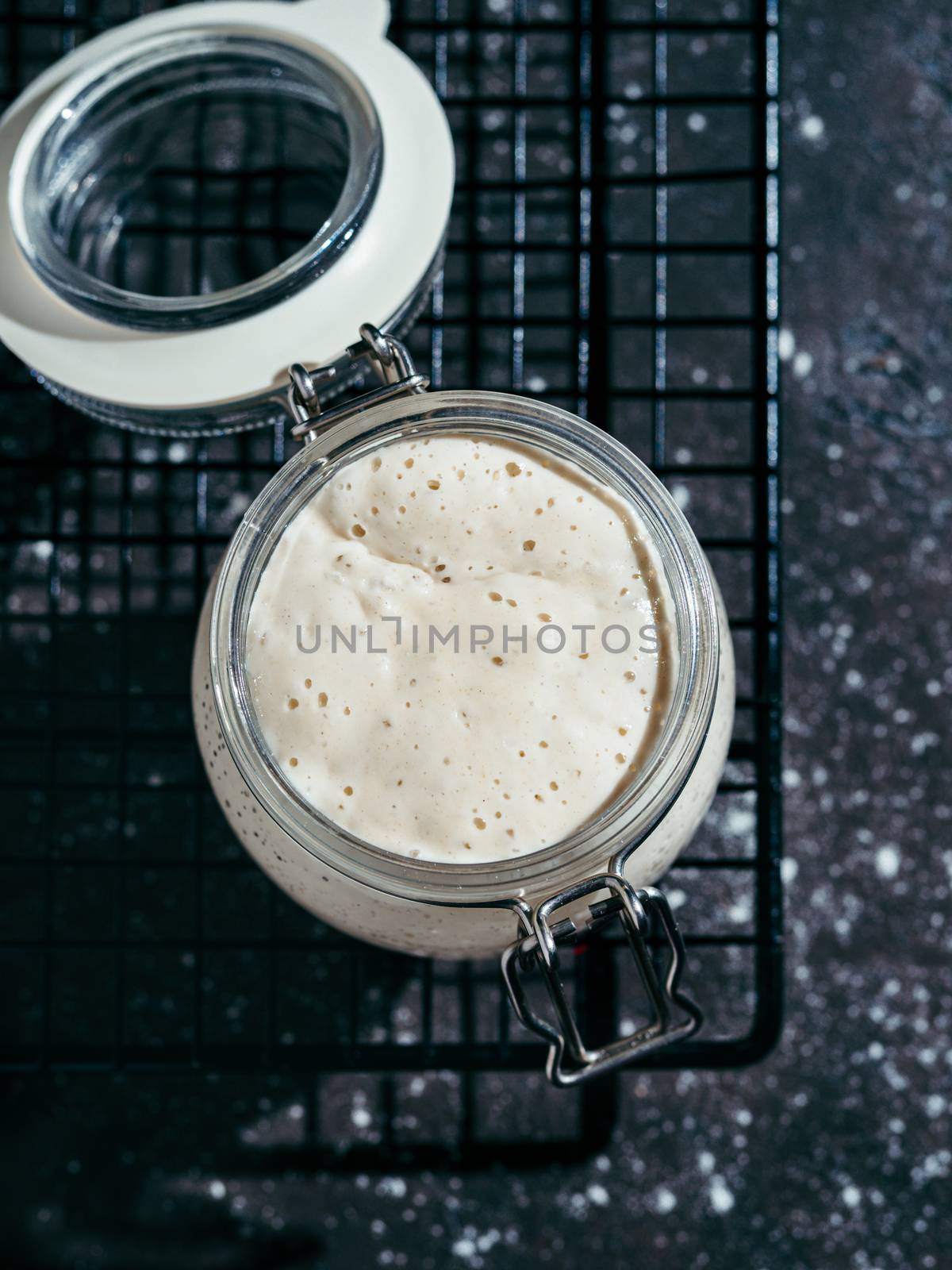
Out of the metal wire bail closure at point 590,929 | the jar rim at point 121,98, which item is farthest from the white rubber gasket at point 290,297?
the metal wire bail closure at point 590,929

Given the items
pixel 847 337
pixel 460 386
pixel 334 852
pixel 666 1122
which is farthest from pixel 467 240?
pixel 666 1122

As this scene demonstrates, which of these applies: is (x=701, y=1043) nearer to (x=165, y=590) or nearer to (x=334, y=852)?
(x=334, y=852)

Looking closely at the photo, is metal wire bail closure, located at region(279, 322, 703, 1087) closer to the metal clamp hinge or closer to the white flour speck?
the metal clamp hinge

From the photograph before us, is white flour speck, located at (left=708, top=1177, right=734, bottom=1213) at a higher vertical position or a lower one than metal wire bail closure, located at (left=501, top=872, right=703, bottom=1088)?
lower

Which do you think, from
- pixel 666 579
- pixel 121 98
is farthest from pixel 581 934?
pixel 121 98

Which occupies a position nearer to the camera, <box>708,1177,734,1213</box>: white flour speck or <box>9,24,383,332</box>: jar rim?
<box>9,24,383,332</box>: jar rim

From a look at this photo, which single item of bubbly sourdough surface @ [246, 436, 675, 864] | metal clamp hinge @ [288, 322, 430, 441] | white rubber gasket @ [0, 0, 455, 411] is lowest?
bubbly sourdough surface @ [246, 436, 675, 864]

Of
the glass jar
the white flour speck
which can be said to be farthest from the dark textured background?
the glass jar

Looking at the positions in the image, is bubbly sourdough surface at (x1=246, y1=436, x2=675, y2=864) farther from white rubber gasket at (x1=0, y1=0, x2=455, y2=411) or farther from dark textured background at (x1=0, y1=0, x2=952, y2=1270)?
dark textured background at (x1=0, y1=0, x2=952, y2=1270)
